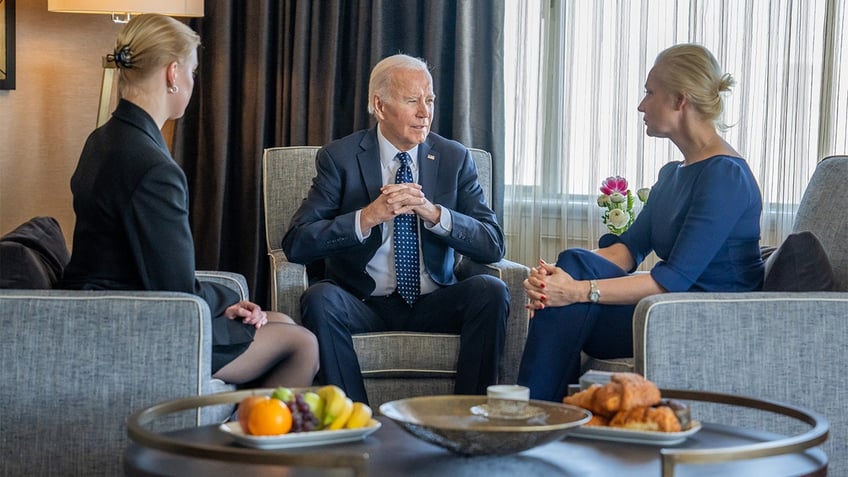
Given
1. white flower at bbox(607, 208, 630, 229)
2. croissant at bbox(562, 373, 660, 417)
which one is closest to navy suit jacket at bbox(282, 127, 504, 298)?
white flower at bbox(607, 208, 630, 229)

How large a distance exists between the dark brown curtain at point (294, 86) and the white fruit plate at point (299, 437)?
2.55 meters

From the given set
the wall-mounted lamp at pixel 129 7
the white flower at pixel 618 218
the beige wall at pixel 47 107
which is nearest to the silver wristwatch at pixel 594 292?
the white flower at pixel 618 218

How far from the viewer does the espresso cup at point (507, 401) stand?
6.34 feet

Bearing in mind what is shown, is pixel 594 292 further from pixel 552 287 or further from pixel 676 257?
pixel 676 257

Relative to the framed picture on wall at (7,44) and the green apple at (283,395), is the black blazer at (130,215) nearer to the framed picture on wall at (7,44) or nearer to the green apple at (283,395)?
the green apple at (283,395)

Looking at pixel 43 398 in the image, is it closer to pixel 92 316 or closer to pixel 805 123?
pixel 92 316

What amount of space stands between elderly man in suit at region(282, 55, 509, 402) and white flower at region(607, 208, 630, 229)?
1.41ft

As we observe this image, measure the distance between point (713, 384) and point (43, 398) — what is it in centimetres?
153

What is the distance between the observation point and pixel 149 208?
255 cm

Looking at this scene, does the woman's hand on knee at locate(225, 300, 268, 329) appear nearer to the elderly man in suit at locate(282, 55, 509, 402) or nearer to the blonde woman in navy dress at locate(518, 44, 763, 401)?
the elderly man in suit at locate(282, 55, 509, 402)

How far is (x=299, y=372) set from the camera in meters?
2.93

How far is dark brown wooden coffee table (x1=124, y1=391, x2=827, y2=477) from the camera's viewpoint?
1.67 meters

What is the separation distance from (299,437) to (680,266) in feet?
4.61

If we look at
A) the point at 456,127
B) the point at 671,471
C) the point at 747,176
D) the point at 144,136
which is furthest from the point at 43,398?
the point at 456,127
